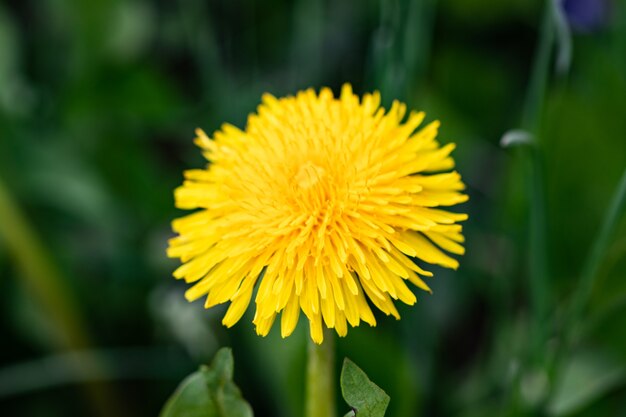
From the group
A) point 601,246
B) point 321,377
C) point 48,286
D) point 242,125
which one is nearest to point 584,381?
point 601,246

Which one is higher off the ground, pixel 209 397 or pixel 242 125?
pixel 242 125

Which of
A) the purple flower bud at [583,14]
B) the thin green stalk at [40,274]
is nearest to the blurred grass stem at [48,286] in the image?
the thin green stalk at [40,274]

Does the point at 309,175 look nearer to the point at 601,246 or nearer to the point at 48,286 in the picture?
the point at 601,246

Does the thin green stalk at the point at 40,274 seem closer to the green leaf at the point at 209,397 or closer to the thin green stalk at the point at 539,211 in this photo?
the green leaf at the point at 209,397

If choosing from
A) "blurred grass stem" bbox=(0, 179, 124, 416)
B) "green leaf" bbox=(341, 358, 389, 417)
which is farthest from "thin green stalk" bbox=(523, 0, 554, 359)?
"blurred grass stem" bbox=(0, 179, 124, 416)

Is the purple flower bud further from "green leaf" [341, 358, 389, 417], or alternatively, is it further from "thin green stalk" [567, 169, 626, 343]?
"green leaf" [341, 358, 389, 417]

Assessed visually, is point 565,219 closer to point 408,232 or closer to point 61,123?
point 408,232
